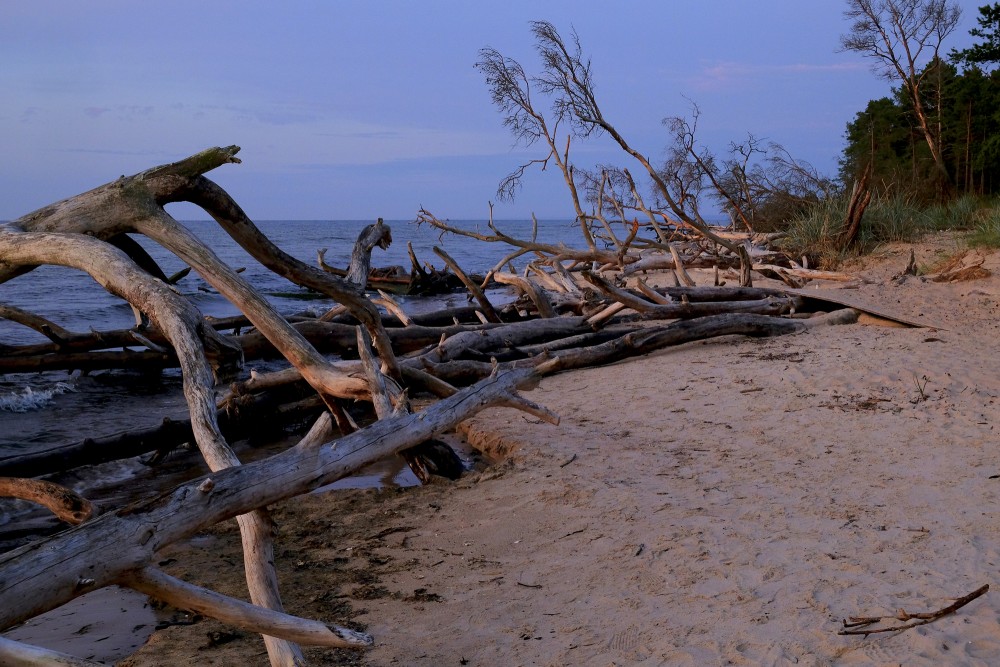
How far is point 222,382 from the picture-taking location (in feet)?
13.4

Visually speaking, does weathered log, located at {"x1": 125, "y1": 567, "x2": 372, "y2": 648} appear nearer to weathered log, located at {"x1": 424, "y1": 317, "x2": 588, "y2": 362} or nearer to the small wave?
weathered log, located at {"x1": 424, "y1": 317, "x2": 588, "y2": 362}

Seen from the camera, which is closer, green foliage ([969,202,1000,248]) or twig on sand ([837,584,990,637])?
twig on sand ([837,584,990,637])

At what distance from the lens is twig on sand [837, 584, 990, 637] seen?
2.49 meters

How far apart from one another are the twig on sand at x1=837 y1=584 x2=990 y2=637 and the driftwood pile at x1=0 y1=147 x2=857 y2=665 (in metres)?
1.52

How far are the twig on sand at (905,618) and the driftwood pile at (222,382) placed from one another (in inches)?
60.0

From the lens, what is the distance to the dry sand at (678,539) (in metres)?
2.69

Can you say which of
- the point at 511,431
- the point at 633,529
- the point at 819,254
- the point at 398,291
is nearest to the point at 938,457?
the point at 633,529

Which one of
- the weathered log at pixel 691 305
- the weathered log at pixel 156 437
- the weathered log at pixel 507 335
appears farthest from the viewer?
the weathered log at pixel 691 305

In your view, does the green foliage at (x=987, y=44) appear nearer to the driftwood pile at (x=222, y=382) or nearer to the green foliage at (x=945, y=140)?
the green foliage at (x=945, y=140)

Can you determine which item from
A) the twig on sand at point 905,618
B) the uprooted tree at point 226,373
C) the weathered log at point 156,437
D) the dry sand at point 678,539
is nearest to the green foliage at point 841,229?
the uprooted tree at point 226,373

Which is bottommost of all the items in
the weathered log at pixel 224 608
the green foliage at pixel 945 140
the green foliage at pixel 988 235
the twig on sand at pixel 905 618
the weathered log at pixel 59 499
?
the twig on sand at pixel 905 618

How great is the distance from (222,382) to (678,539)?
2360mm

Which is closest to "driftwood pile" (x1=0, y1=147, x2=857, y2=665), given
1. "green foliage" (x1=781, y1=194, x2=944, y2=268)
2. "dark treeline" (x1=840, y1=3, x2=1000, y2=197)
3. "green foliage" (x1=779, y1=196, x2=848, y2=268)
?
"green foliage" (x1=779, y1=196, x2=848, y2=268)

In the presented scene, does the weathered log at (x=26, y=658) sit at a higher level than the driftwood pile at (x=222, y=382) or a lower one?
lower
